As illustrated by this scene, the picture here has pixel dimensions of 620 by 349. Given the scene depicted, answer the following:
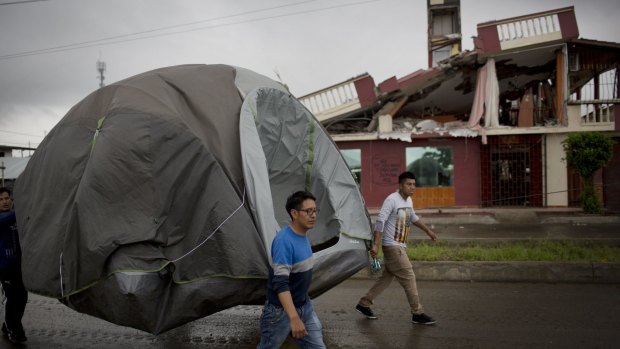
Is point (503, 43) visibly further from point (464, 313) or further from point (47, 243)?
point (47, 243)

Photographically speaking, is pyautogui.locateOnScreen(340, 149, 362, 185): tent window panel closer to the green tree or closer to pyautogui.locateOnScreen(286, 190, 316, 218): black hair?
the green tree

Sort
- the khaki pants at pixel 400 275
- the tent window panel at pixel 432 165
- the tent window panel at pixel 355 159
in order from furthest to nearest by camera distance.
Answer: the tent window panel at pixel 355 159
the tent window panel at pixel 432 165
the khaki pants at pixel 400 275

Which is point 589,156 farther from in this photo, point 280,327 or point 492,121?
point 280,327

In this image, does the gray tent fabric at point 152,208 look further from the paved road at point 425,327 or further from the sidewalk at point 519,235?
the sidewalk at point 519,235

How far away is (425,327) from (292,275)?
264cm

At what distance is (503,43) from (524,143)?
11.5ft

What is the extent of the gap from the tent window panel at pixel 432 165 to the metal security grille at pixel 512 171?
1.20 m

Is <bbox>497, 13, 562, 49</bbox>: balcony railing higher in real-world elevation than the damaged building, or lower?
higher

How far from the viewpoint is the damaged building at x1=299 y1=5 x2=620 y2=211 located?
674 inches

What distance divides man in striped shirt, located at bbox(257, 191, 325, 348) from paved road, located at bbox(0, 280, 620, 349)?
65.4 inches

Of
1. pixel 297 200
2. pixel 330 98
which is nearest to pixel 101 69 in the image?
pixel 330 98

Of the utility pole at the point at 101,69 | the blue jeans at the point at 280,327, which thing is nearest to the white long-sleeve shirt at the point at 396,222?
the blue jeans at the point at 280,327

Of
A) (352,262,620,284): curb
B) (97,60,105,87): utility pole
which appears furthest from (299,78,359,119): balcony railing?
(97,60,105,87): utility pole

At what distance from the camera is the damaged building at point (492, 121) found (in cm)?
1711
